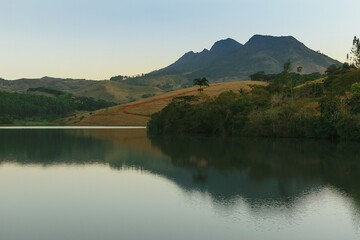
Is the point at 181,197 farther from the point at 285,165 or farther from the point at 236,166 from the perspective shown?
the point at 285,165

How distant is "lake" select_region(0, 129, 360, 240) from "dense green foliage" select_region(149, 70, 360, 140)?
1668 inches

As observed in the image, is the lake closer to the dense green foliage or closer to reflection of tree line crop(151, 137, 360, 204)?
reflection of tree line crop(151, 137, 360, 204)

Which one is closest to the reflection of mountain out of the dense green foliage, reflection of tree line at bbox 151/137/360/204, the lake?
reflection of tree line at bbox 151/137/360/204

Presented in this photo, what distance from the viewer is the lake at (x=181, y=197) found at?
3145 cm

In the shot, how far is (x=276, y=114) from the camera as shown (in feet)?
433

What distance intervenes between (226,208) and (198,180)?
16127 millimetres

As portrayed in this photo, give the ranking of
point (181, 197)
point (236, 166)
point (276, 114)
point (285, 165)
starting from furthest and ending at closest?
1. point (276, 114)
2. point (285, 165)
3. point (236, 166)
4. point (181, 197)

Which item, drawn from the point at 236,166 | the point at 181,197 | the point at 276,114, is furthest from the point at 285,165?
the point at 276,114

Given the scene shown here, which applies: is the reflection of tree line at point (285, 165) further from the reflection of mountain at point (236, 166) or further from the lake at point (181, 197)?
the lake at point (181, 197)

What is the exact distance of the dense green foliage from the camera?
119062mm

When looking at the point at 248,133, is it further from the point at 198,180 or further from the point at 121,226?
the point at 121,226

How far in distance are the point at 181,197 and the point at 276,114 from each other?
92.8 m

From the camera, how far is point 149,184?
52.4 meters

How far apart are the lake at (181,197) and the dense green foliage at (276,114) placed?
42.4m
